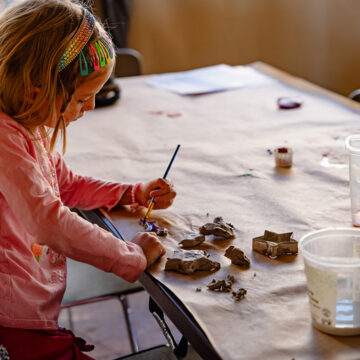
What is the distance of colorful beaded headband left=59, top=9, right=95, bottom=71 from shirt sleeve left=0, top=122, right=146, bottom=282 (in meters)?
0.17

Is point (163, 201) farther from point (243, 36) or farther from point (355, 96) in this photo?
point (243, 36)

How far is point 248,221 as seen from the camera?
3.56 feet

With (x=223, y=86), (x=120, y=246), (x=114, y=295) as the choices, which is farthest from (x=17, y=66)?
(x=223, y=86)

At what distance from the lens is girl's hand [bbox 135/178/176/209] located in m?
1.18

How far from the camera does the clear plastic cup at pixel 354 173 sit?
96 centimetres

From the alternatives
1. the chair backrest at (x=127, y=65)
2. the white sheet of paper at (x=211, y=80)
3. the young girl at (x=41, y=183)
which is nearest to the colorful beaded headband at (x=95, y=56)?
the young girl at (x=41, y=183)

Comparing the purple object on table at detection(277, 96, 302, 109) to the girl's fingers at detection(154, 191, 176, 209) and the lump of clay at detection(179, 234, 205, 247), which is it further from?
the lump of clay at detection(179, 234, 205, 247)

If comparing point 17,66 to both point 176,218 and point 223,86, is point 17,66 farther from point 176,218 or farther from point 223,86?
point 223,86

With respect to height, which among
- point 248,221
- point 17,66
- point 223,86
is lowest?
point 223,86

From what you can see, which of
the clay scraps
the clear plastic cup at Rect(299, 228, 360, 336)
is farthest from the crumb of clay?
the clear plastic cup at Rect(299, 228, 360, 336)

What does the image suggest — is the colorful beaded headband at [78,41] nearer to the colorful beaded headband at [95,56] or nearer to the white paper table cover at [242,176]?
the colorful beaded headband at [95,56]

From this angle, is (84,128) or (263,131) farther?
(84,128)

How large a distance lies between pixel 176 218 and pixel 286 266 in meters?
0.29

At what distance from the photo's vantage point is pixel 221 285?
2.81ft
